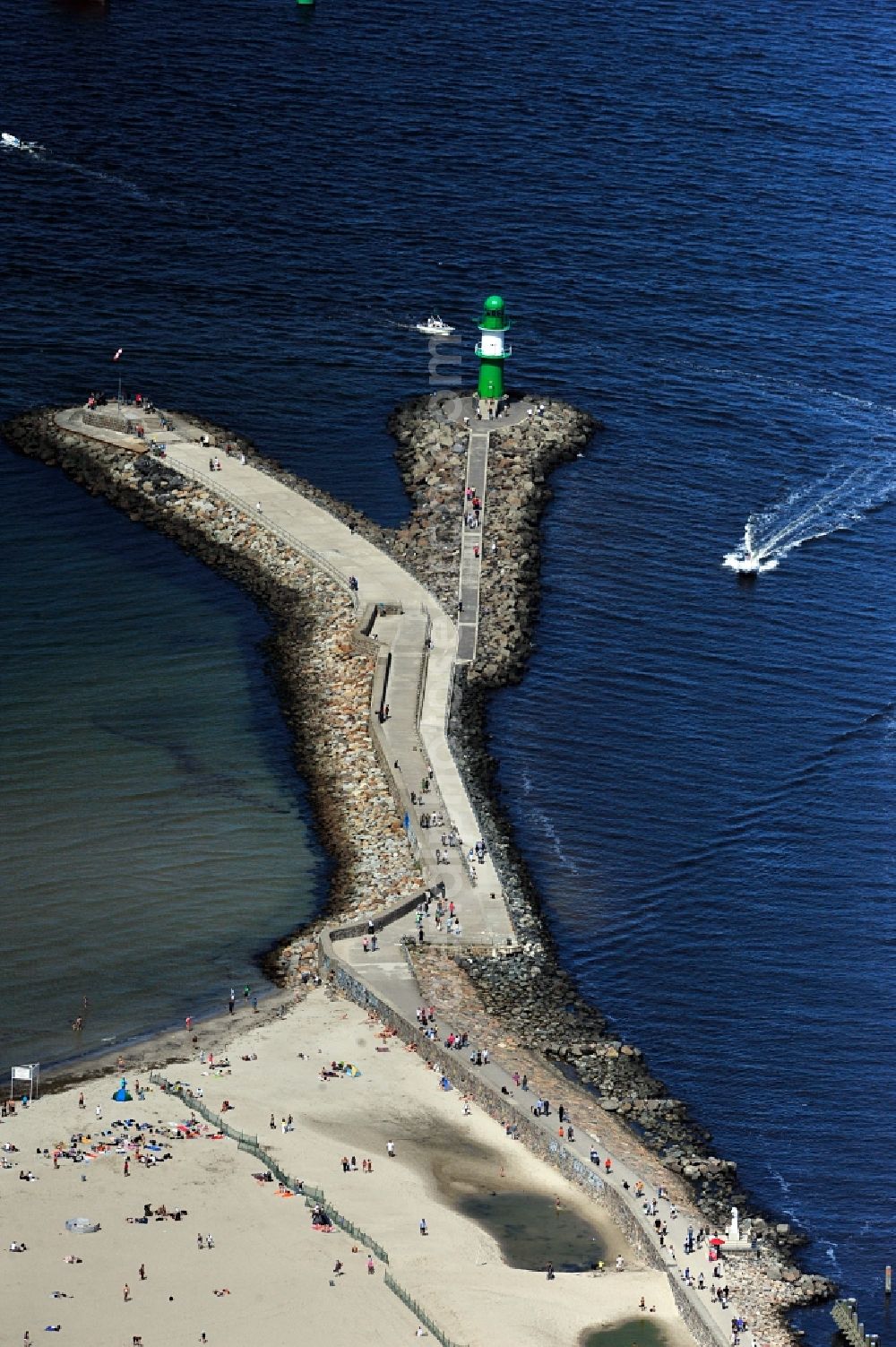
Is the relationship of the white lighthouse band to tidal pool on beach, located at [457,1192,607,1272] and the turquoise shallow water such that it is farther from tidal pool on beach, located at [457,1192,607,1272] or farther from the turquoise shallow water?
tidal pool on beach, located at [457,1192,607,1272]

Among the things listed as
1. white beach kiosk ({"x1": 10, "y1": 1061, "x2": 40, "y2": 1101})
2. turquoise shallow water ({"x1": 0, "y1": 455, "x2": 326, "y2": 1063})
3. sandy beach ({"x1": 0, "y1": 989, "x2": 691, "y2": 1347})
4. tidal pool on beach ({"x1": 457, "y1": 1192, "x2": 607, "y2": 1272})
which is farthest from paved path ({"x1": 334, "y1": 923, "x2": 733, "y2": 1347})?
white beach kiosk ({"x1": 10, "y1": 1061, "x2": 40, "y2": 1101})

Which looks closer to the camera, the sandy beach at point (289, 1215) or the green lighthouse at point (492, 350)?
the sandy beach at point (289, 1215)

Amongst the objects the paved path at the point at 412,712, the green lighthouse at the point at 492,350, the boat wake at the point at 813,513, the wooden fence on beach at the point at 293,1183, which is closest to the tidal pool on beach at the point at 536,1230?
the paved path at the point at 412,712

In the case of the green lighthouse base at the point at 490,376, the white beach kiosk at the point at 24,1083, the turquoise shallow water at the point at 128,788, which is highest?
the green lighthouse base at the point at 490,376

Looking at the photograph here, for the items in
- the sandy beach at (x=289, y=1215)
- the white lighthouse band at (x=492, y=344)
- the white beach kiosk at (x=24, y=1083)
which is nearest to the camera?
the sandy beach at (x=289, y=1215)

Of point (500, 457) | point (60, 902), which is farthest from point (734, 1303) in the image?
point (500, 457)

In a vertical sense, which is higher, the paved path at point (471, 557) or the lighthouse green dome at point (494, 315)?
the lighthouse green dome at point (494, 315)

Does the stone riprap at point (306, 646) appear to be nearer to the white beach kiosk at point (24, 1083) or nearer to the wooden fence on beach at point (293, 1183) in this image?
the wooden fence on beach at point (293, 1183)
